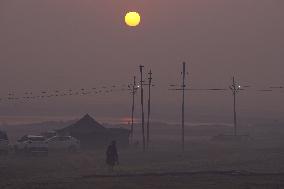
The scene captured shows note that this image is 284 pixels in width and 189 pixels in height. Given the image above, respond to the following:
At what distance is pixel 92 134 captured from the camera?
246ft

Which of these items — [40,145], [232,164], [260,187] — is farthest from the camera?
[40,145]

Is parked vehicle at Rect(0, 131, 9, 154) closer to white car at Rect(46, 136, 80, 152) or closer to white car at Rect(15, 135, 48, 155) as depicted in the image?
white car at Rect(15, 135, 48, 155)

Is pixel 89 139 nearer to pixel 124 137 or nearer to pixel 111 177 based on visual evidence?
pixel 124 137

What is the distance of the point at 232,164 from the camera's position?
47.7 m

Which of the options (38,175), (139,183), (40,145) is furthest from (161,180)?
(40,145)

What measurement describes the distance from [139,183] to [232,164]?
17894 millimetres

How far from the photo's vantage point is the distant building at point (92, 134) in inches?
2940

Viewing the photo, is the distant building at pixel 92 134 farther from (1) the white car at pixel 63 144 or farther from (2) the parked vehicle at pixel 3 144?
(2) the parked vehicle at pixel 3 144

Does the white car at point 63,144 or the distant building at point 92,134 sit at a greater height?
the distant building at point 92,134

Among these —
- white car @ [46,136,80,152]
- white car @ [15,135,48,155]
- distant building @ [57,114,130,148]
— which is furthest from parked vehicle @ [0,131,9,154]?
distant building @ [57,114,130,148]

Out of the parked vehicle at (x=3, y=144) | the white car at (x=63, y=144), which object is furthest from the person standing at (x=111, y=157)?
the white car at (x=63, y=144)

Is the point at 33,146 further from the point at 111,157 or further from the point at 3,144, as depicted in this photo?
the point at 111,157

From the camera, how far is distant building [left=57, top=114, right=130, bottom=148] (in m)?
74.7

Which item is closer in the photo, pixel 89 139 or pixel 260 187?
pixel 260 187
